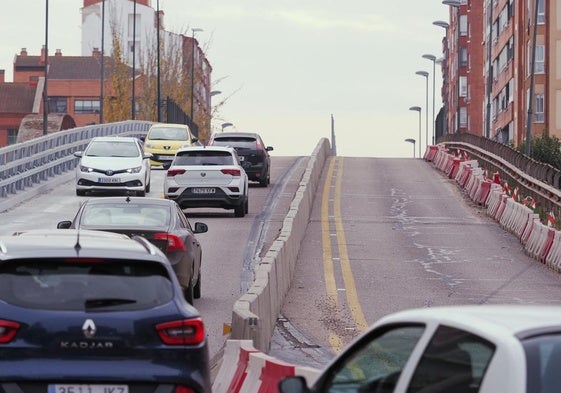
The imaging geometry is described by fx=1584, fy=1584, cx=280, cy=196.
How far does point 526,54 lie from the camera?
90.0 meters

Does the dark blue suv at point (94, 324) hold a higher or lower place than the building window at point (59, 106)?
lower

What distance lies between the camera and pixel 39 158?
155 ft

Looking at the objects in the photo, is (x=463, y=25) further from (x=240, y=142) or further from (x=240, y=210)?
(x=240, y=210)

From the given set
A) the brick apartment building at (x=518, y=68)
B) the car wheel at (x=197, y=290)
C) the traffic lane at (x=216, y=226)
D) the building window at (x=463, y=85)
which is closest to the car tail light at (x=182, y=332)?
the traffic lane at (x=216, y=226)

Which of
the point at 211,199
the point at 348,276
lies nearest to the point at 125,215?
the point at 348,276

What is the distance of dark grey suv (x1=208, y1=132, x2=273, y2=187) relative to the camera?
4775 centimetres

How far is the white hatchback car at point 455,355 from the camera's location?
17.6 ft

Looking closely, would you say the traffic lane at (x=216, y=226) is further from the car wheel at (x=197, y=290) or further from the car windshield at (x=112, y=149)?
the car windshield at (x=112, y=149)

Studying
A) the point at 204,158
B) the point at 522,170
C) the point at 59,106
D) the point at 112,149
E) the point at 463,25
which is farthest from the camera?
the point at 59,106

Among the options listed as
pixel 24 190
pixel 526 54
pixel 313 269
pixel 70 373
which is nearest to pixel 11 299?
pixel 70 373

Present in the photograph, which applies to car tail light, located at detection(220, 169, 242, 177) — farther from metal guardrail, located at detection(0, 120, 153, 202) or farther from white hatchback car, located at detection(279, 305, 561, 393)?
white hatchback car, located at detection(279, 305, 561, 393)

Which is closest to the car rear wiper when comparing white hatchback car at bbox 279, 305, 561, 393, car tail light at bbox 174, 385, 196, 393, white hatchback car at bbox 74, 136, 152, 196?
car tail light at bbox 174, 385, 196, 393

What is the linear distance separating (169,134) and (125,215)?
122 ft

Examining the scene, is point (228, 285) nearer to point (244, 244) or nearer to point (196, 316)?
point (244, 244)
